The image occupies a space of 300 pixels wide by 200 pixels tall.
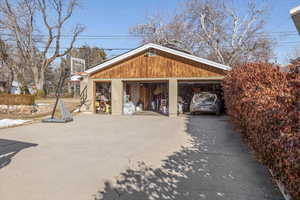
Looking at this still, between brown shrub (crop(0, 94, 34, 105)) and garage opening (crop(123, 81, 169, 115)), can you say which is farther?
garage opening (crop(123, 81, 169, 115))

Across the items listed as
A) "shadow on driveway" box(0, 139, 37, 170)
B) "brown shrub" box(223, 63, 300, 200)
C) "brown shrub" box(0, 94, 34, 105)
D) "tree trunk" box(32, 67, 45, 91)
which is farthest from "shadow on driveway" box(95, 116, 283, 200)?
"tree trunk" box(32, 67, 45, 91)

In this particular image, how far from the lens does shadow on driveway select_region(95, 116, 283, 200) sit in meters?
3.05

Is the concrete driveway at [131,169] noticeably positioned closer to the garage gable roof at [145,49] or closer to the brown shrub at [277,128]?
the brown shrub at [277,128]

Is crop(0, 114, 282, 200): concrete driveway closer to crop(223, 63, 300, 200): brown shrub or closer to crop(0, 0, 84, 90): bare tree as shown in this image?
crop(223, 63, 300, 200): brown shrub

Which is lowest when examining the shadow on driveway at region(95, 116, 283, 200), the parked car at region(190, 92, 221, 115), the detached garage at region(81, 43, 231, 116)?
the shadow on driveway at region(95, 116, 283, 200)

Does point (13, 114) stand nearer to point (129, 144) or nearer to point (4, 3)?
point (129, 144)

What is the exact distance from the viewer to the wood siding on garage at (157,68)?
1249cm

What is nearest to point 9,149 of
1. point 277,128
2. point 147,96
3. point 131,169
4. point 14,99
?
point 131,169

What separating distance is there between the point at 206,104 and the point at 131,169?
9745 millimetres

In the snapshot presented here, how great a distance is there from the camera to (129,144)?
603cm

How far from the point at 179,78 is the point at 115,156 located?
878 cm

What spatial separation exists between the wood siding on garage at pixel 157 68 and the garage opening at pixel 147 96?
2078 mm

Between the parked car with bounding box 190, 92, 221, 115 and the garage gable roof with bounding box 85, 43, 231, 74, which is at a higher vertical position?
the garage gable roof with bounding box 85, 43, 231, 74

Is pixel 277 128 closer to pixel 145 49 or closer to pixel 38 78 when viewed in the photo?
pixel 145 49
